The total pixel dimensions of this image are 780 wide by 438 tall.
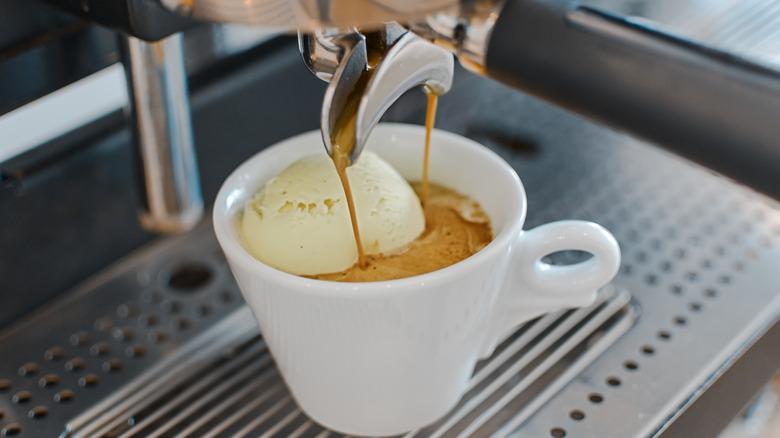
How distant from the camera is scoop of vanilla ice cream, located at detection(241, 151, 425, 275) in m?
0.35

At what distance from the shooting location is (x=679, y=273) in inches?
18.5

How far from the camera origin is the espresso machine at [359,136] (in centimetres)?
26

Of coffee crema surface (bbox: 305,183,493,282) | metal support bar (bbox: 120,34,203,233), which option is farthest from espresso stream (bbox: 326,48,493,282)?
metal support bar (bbox: 120,34,203,233)

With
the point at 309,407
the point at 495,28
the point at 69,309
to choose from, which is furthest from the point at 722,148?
the point at 69,309

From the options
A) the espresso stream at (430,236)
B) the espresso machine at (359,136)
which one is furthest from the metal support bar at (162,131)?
the espresso stream at (430,236)

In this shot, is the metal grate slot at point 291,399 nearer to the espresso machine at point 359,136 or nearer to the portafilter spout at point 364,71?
the espresso machine at point 359,136

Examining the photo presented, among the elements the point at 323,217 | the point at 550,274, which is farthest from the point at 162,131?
the point at 550,274

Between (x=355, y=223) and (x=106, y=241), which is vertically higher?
(x=355, y=223)

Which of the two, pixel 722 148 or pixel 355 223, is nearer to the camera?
Answer: pixel 722 148

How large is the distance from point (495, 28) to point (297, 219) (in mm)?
131

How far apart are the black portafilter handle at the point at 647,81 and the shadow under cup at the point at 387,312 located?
92 millimetres

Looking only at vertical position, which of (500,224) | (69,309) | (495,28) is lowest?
(69,309)

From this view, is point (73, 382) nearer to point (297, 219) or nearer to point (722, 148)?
point (297, 219)

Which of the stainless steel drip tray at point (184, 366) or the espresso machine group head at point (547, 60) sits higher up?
the espresso machine group head at point (547, 60)
